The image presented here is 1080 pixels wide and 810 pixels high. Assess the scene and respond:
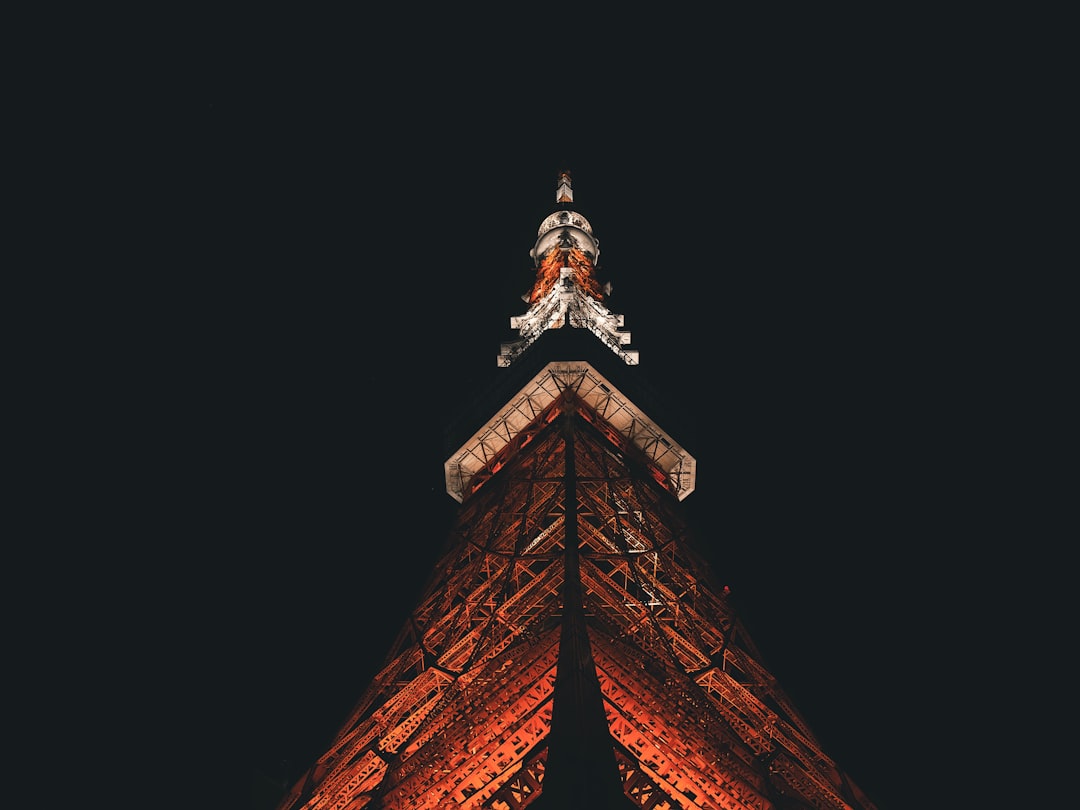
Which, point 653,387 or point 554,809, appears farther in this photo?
point 653,387

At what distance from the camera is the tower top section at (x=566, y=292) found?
98.5 feet

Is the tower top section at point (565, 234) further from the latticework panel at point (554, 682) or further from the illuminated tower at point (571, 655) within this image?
the latticework panel at point (554, 682)

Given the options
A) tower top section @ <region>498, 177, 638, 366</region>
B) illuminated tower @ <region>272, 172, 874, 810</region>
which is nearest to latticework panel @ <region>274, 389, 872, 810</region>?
illuminated tower @ <region>272, 172, 874, 810</region>

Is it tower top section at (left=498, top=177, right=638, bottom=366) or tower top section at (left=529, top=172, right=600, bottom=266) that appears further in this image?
tower top section at (left=529, top=172, right=600, bottom=266)

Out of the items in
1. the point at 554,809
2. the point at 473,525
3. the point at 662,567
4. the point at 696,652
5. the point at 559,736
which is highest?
the point at 473,525

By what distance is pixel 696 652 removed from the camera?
17422 mm

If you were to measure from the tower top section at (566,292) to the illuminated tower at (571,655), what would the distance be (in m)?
2.34

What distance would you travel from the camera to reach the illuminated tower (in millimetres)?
12781

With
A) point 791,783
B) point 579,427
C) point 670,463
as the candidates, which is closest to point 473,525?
point 579,427

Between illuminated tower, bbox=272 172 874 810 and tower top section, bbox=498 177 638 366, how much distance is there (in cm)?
234

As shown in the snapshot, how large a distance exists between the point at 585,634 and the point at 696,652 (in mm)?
5110

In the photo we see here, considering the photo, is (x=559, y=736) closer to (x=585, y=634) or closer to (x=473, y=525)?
(x=585, y=634)

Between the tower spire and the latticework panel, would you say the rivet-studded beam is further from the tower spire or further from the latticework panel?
the tower spire

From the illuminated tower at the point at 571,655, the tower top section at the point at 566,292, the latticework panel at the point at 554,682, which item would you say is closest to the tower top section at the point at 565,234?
the tower top section at the point at 566,292
